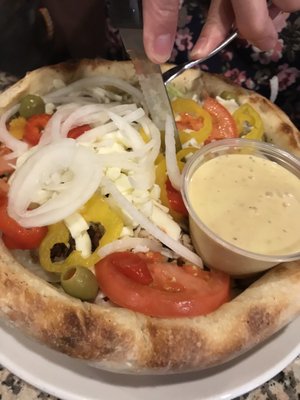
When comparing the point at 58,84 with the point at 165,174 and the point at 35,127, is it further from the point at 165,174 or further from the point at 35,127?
the point at 165,174

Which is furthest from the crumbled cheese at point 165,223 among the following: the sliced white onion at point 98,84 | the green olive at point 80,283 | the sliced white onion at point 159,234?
the sliced white onion at point 98,84

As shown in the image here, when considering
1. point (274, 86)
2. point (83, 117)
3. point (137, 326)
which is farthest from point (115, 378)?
point (274, 86)

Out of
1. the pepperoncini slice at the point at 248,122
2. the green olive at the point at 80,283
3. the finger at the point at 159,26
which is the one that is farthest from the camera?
the pepperoncini slice at the point at 248,122

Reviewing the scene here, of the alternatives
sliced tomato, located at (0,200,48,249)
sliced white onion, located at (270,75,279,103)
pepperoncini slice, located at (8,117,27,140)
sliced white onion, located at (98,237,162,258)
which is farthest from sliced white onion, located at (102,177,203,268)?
sliced white onion, located at (270,75,279,103)

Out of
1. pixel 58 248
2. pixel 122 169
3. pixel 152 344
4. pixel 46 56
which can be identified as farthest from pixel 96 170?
pixel 46 56

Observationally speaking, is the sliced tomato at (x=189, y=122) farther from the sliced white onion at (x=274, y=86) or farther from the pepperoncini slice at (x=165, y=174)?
the sliced white onion at (x=274, y=86)

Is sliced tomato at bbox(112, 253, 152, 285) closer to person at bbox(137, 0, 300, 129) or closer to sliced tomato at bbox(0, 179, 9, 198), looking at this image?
sliced tomato at bbox(0, 179, 9, 198)
